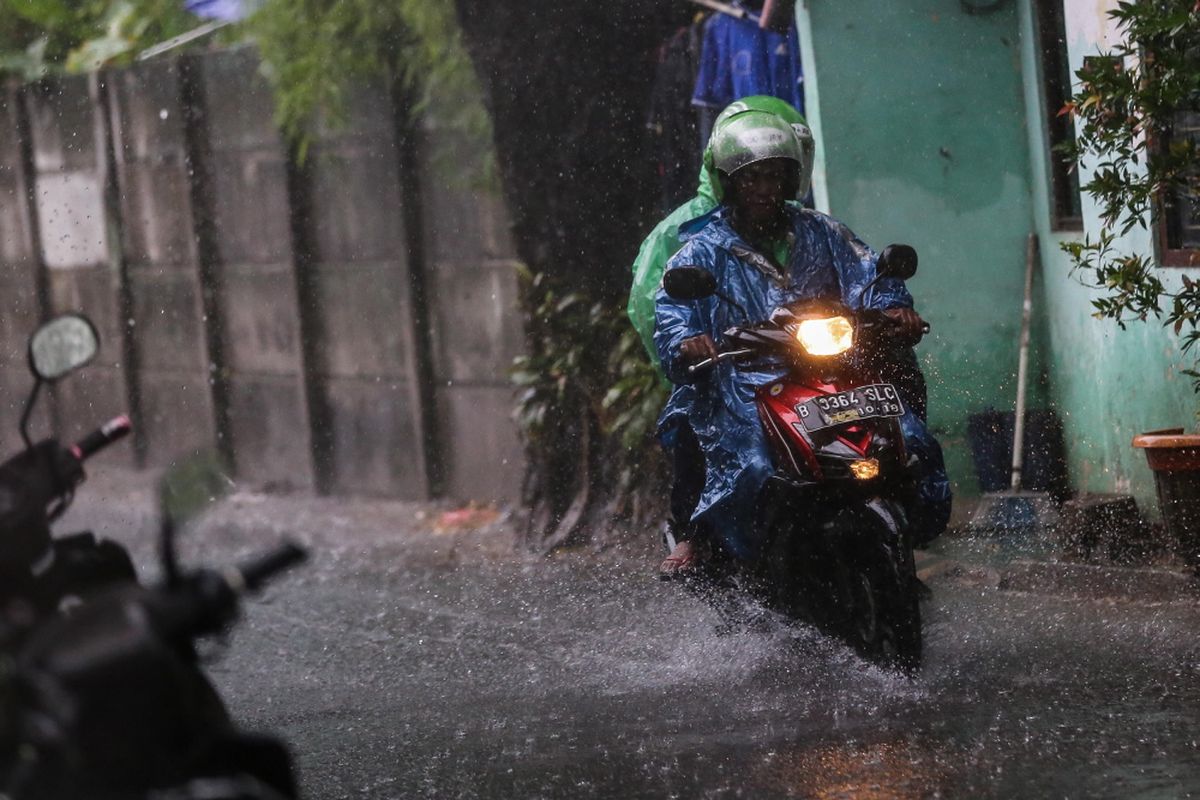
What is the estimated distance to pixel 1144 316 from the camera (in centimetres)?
722

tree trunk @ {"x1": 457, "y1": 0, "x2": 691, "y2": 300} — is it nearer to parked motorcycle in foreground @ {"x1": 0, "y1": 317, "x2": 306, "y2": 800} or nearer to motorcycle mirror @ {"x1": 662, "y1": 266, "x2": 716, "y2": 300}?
motorcycle mirror @ {"x1": 662, "y1": 266, "x2": 716, "y2": 300}

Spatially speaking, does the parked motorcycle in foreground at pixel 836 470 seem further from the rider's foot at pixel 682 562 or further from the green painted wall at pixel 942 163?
the green painted wall at pixel 942 163

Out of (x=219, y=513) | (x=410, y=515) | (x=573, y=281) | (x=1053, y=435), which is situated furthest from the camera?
(x=219, y=513)

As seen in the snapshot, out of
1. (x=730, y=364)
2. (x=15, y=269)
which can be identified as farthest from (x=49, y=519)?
(x=15, y=269)

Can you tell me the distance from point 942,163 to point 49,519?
6733 millimetres

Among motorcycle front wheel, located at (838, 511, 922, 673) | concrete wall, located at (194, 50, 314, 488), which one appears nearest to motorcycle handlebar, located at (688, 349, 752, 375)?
motorcycle front wheel, located at (838, 511, 922, 673)

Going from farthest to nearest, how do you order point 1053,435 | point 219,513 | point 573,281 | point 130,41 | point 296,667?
point 130,41
point 219,513
point 573,281
point 1053,435
point 296,667

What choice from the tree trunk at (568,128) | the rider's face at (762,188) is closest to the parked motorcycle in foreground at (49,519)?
the rider's face at (762,188)

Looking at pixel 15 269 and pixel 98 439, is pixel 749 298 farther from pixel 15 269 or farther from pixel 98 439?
pixel 15 269

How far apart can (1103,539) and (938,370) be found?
1.78 m

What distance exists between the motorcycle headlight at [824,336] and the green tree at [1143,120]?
1568mm

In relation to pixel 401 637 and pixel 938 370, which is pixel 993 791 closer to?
pixel 401 637

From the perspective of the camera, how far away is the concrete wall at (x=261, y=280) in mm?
11445

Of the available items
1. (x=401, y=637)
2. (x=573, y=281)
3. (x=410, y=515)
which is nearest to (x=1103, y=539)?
(x=401, y=637)
